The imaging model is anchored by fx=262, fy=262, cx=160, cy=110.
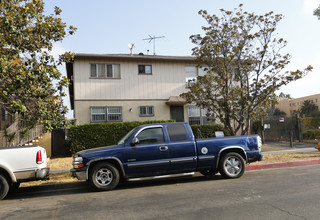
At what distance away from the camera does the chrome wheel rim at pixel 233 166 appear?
26.5 ft

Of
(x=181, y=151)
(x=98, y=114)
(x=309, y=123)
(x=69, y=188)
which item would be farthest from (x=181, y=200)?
(x=309, y=123)

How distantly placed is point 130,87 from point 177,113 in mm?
3973

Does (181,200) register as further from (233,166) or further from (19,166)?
(19,166)

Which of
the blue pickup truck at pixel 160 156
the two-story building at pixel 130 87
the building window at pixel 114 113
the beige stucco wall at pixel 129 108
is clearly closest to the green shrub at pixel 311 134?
the two-story building at pixel 130 87

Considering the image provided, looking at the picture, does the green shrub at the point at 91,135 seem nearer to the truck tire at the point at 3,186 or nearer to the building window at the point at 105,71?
the building window at the point at 105,71

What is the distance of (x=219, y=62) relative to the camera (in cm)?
1195

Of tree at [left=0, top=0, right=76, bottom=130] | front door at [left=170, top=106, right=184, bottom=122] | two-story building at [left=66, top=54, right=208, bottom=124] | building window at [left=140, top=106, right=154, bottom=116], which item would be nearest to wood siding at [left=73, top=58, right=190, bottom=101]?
two-story building at [left=66, top=54, right=208, bottom=124]

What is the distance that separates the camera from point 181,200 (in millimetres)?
5711

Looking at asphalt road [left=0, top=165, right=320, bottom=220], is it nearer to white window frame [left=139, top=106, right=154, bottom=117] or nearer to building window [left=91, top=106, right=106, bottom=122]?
building window [left=91, top=106, right=106, bottom=122]

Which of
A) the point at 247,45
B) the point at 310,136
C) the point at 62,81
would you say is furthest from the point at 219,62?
the point at 310,136

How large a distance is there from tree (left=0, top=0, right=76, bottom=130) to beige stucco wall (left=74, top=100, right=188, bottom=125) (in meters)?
7.71

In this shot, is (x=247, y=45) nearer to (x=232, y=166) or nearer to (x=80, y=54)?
(x=232, y=166)

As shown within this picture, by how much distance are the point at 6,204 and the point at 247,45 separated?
1086cm

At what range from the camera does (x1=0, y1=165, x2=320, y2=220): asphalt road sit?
4.74 metres
